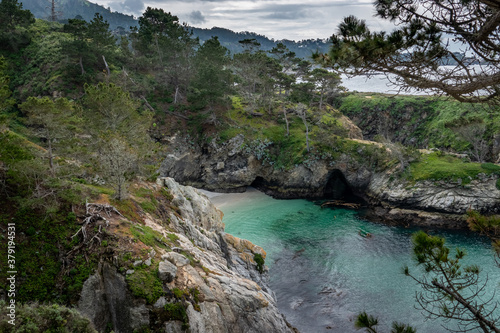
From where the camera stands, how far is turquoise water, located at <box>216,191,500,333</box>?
19.7 meters

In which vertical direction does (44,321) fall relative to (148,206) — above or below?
above

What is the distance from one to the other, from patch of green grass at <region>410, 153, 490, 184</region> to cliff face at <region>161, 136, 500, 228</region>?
850 mm

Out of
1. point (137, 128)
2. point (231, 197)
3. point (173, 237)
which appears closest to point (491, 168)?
point (231, 197)

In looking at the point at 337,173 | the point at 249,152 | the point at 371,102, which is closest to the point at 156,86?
the point at 249,152

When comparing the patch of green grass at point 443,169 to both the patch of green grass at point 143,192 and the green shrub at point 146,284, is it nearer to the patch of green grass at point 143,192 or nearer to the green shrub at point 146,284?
the patch of green grass at point 143,192

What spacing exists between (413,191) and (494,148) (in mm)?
17983

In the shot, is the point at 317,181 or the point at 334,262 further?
the point at 317,181

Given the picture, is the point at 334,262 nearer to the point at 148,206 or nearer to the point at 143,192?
the point at 148,206

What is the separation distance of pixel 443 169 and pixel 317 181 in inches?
621

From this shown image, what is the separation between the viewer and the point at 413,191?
3378cm

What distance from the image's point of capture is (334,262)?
84.7 ft

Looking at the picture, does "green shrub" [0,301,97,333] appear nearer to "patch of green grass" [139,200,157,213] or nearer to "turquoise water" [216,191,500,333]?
"patch of green grass" [139,200,157,213]

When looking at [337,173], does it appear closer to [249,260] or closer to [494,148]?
[494,148]

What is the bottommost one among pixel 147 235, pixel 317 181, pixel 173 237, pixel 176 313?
pixel 317 181
